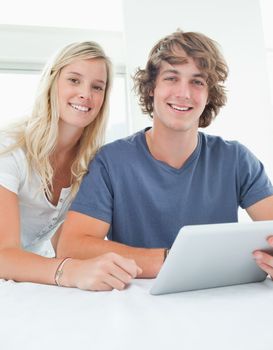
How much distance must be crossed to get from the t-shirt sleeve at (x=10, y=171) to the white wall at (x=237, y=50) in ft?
5.81

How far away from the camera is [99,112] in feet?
5.26

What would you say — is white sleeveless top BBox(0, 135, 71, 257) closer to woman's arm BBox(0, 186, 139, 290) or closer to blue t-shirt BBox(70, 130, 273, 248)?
woman's arm BBox(0, 186, 139, 290)

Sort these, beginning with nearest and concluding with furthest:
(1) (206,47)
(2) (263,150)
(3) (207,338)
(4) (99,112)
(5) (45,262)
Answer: (3) (207,338)
(5) (45,262)
(1) (206,47)
(4) (99,112)
(2) (263,150)

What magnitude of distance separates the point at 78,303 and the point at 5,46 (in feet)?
7.84

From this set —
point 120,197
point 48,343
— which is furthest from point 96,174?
point 48,343

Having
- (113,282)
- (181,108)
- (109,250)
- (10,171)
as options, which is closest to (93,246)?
(109,250)

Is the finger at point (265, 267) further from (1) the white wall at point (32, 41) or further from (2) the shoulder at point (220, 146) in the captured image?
(1) the white wall at point (32, 41)

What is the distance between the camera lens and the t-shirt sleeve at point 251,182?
4.60ft

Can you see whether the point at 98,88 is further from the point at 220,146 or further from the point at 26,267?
the point at 26,267

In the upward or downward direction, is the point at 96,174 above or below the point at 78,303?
above

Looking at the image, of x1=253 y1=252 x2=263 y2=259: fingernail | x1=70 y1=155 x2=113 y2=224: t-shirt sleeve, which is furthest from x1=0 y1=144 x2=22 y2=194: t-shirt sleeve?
x1=253 y1=252 x2=263 y2=259: fingernail

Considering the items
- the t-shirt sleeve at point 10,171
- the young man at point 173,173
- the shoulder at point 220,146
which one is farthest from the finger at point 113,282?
the shoulder at point 220,146

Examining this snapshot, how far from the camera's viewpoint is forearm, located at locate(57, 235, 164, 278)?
3.33 feet

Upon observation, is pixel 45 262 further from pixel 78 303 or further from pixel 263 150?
pixel 263 150
